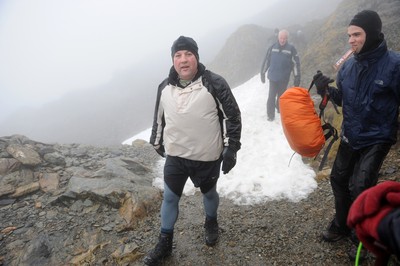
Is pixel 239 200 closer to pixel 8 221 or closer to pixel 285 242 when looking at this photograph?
pixel 285 242

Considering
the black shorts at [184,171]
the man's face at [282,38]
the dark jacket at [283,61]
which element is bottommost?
the dark jacket at [283,61]

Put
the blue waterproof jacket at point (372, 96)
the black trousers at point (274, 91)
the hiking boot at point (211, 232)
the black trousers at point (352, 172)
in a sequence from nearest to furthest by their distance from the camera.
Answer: the blue waterproof jacket at point (372, 96), the black trousers at point (352, 172), the hiking boot at point (211, 232), the black trousers at point (274, 91)

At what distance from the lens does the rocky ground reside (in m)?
4.75

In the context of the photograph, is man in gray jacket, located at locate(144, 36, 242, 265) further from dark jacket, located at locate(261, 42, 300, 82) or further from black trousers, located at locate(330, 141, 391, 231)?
dark jacket, located at locate(261, 42, 300, 82)

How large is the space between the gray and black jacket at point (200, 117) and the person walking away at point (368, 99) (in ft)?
5.03

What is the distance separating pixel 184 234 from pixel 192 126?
265 cm

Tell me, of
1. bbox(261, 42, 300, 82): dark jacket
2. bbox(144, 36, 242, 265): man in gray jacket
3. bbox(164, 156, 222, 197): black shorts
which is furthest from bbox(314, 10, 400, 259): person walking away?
bbox(261, 42, 300, 82): dark jacket

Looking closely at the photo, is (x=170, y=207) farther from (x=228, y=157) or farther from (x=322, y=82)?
(x=322, y=82)

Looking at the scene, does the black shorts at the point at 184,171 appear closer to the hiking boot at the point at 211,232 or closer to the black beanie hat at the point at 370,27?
the hiking boot at the point at 211,232

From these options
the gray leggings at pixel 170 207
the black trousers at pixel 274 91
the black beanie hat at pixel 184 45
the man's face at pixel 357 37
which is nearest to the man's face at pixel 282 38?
the black trousers at pixel 274 91

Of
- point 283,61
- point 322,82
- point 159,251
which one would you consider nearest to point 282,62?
point 283,61

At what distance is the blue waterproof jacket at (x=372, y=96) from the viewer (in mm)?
3385

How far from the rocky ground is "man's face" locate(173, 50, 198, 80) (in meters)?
3.24

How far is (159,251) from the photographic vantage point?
4.62 m
